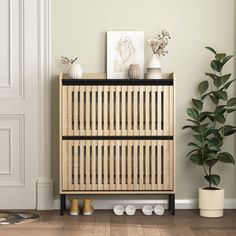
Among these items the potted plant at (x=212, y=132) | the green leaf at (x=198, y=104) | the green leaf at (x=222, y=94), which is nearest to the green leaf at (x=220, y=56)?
the potted plant at (x=212, y=132)

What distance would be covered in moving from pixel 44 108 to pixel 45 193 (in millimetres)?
668

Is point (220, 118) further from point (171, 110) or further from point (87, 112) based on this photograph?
point (87, 112)

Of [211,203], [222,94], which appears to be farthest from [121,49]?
[211,203]

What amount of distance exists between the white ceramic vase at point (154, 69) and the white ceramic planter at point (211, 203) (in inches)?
36.8

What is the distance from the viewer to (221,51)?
4.99m

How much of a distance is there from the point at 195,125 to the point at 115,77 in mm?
735

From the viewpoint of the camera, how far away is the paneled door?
4.93 m

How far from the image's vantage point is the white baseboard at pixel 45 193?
16.2 ft

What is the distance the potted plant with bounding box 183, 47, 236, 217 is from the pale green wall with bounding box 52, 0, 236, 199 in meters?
0.11

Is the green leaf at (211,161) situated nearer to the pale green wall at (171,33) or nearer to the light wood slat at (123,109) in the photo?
the pale green wall at (171,33)

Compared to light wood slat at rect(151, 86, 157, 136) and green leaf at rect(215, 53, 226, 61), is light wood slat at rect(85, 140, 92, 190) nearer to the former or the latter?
light wood slat at rect(151, 86, 157, 136)

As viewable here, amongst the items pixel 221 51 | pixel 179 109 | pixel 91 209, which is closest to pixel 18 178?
pixel 91 209

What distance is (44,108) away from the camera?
4.95 metres

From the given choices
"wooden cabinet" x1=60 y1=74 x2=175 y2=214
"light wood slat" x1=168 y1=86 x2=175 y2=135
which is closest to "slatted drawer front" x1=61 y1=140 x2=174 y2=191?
"wooden cabinet" x1=60 y1=74 x2=175 y2=214
